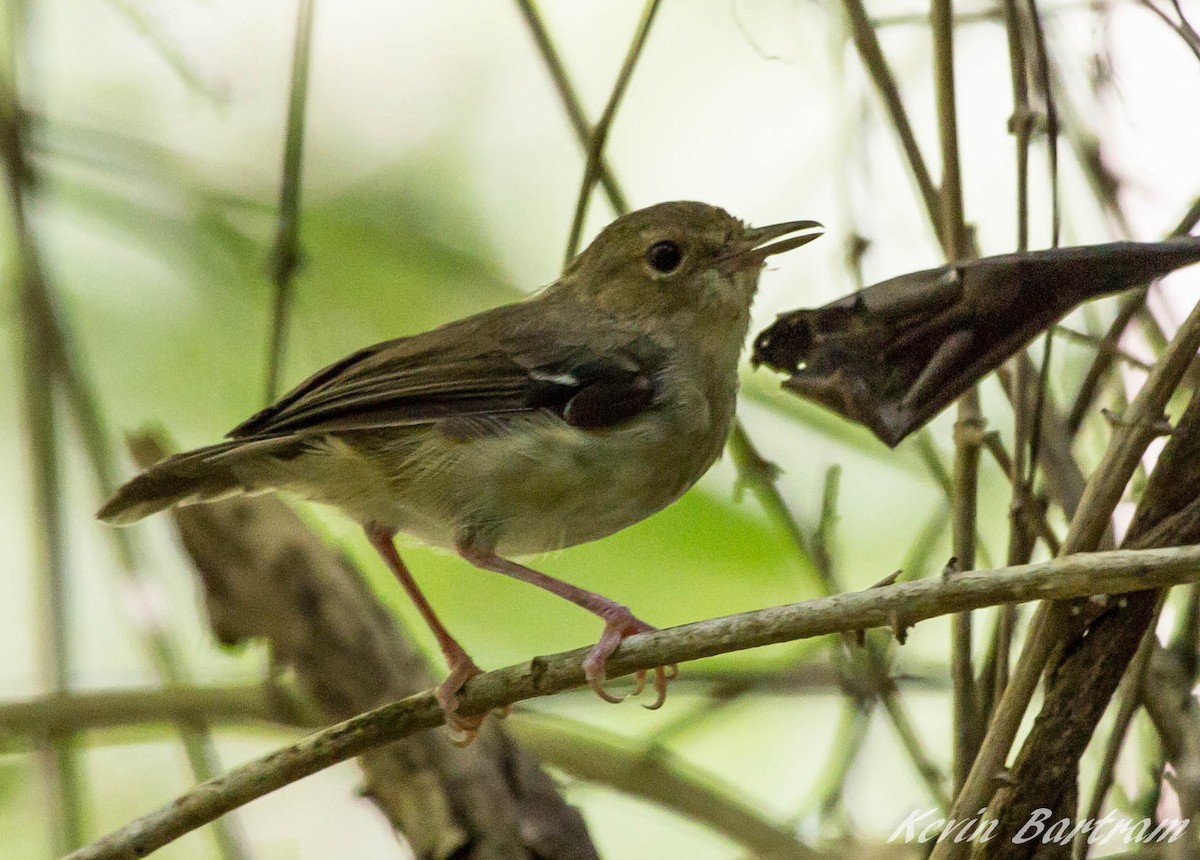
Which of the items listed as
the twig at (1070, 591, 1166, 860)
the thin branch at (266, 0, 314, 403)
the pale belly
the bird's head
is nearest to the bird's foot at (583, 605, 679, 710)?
the pale belly

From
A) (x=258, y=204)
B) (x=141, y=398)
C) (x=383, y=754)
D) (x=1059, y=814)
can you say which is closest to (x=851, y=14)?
(x=1059, y=814)

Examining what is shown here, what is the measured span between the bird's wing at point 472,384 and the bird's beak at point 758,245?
37 centimetres

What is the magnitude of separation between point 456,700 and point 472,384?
1021 millimetres

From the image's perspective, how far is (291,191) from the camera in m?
3.98

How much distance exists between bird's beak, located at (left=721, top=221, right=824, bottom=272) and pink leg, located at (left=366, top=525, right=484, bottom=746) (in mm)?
1338

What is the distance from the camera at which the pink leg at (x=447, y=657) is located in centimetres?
295

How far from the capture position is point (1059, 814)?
8.04 ft

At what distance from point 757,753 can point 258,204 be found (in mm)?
2944

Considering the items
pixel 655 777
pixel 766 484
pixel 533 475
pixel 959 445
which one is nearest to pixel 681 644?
pixel 959 445

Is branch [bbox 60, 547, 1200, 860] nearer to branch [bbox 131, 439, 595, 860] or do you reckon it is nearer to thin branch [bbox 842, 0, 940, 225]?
branch [bbox 131, 439, 595, 860]

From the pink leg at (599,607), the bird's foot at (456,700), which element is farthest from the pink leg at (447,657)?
the pink leg at (599,607)

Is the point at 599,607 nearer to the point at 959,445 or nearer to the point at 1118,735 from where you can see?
the point at 959,445

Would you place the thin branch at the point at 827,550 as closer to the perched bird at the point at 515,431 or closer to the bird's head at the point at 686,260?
the perched bird at the point at 515,431
